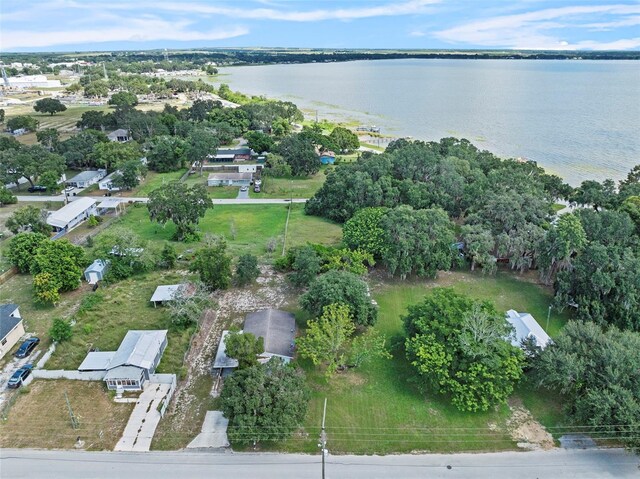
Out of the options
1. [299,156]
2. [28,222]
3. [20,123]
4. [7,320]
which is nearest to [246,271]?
[7,320]

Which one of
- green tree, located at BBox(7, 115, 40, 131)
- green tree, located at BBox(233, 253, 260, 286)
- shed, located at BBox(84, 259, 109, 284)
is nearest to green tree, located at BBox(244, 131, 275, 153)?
green tree, located at BBox(233, 253, 260, 286)

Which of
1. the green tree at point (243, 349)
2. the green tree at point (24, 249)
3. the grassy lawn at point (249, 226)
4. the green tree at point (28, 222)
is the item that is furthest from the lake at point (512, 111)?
the green tree at point (28, 222)

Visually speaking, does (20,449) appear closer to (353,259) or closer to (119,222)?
(353,259)

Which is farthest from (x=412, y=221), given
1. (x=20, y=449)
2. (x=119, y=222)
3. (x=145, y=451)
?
(x=119, y=222)

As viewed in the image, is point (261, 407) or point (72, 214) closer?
point (261, 407)

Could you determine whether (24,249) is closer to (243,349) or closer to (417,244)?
(243,349)

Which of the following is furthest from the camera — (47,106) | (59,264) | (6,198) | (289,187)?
(47,106)

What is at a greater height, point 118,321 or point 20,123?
point 20,123

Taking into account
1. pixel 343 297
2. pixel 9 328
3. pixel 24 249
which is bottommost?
pixel 9 328
